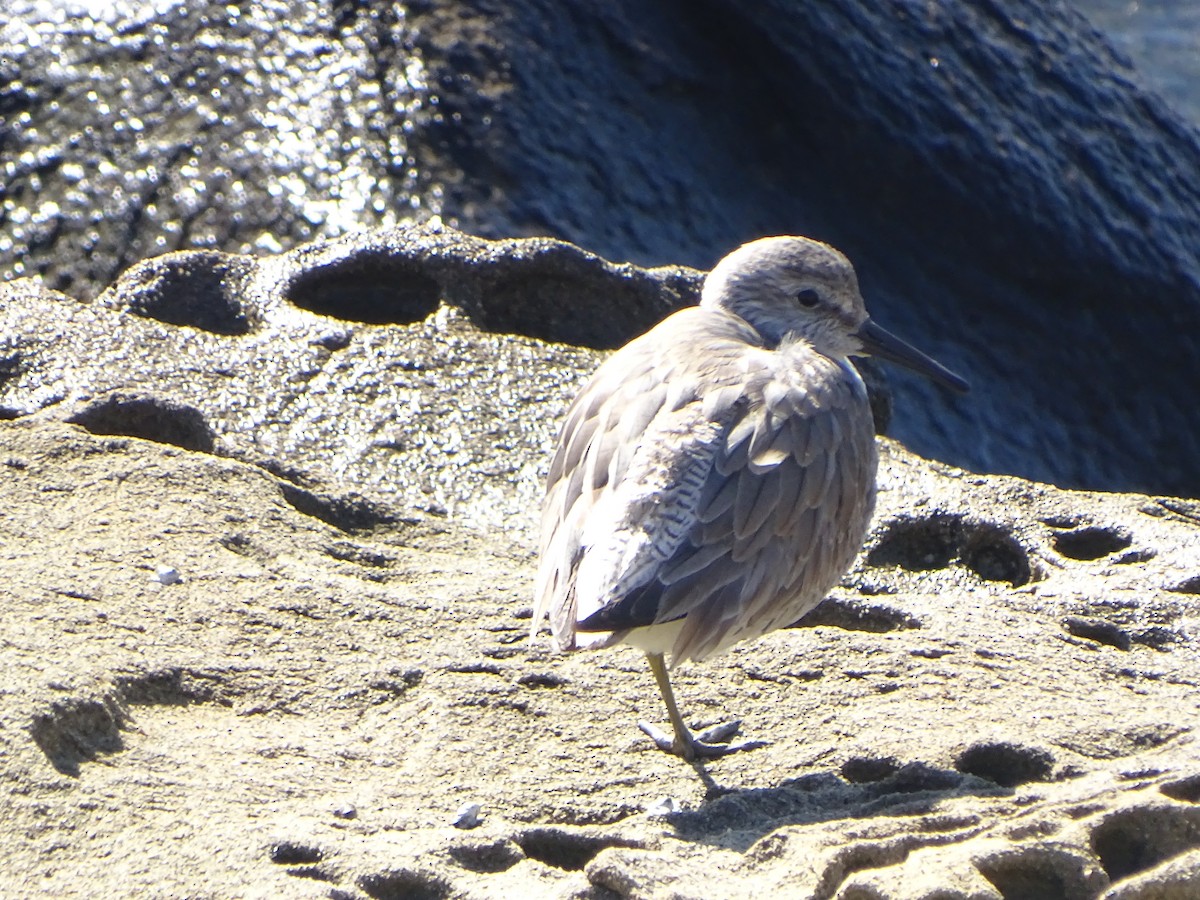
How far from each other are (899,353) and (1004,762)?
1.73m

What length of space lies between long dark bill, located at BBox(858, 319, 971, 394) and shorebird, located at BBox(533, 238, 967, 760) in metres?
0.48

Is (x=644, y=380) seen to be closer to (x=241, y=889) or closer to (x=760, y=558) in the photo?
(x=760, y=558)

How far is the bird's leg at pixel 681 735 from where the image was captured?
3.28m

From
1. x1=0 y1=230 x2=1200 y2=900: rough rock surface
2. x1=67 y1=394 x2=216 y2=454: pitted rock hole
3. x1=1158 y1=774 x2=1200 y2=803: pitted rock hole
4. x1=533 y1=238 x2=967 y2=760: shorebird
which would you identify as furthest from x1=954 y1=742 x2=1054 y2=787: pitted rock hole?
x1=67 y1=394 x2=216 y2=454: pitted rock hole

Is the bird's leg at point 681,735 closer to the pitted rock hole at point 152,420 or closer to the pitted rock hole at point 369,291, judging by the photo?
the pitted rock hole at point 152,420

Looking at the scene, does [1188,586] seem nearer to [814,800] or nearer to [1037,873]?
[814,800]

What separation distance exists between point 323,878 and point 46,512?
67.7 inches

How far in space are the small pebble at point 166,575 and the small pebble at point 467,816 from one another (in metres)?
1.08

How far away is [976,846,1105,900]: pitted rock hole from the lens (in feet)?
8.47

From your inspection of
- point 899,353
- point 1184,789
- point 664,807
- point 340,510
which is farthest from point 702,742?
point 899,353

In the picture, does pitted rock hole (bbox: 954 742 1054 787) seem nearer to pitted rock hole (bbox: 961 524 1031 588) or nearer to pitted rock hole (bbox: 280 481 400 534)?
pitted rock hole (bbox: 961 524 1031 588)

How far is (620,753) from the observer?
3312 mm

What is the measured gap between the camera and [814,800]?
10.1ft

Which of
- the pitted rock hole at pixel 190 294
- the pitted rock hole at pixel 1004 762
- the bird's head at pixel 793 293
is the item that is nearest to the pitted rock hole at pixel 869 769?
the pitted rock hole at pixel 1004 762
